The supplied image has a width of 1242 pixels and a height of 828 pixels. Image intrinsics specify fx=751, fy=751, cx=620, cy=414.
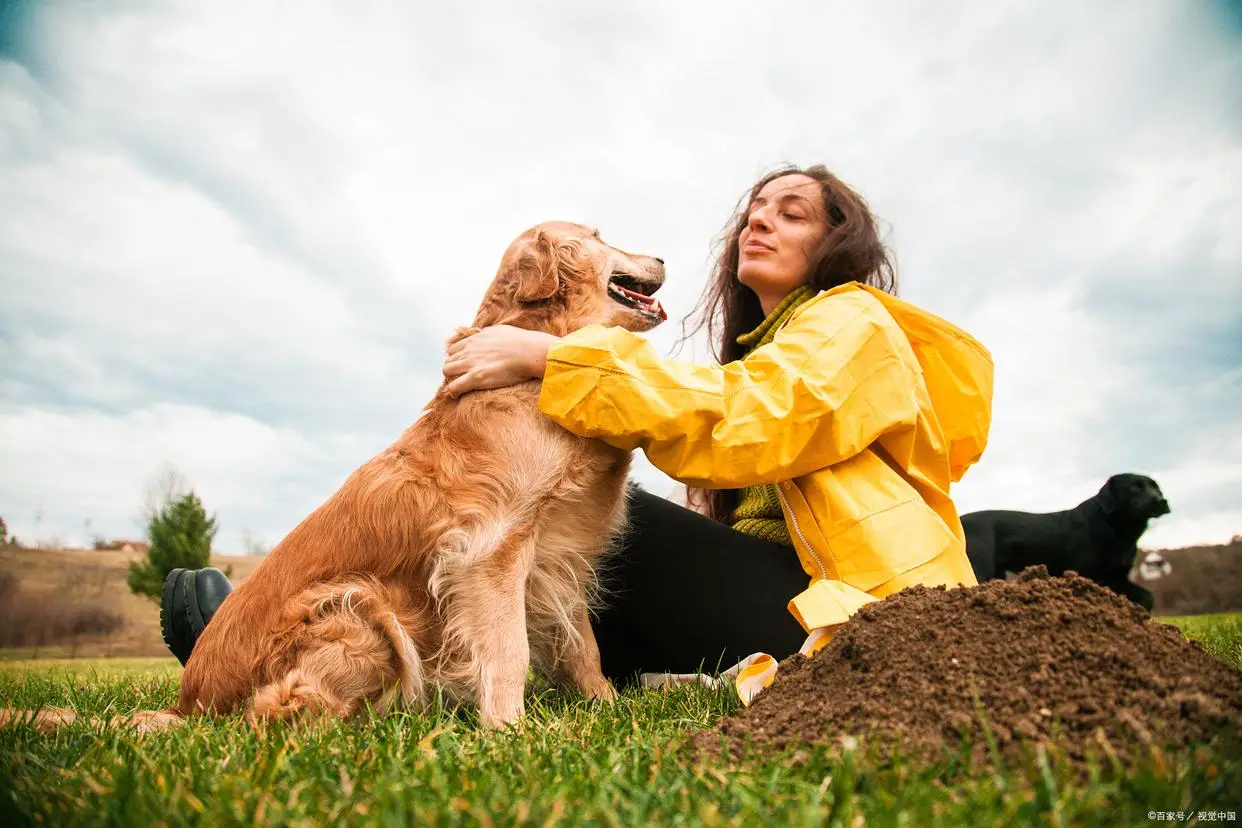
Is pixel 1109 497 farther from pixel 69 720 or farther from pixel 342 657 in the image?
pixel 69 720

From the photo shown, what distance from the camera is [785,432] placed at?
9.22ft

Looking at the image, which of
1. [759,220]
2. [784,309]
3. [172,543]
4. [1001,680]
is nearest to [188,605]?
[784,309]

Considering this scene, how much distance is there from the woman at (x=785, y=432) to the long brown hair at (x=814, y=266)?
0.05 ft

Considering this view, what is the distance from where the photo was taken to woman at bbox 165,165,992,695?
112 inches

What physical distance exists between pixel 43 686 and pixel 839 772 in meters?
5.02

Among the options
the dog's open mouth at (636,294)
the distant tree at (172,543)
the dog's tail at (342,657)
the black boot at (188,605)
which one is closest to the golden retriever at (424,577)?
the dog's tail at (342,657)

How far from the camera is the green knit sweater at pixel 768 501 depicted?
3842mm

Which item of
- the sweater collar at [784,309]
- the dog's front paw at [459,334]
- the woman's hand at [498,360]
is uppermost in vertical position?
the sweater collar at [784,309]

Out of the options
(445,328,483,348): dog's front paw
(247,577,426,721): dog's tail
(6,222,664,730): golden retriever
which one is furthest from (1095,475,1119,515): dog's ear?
(247,577,426,721): dog's tail

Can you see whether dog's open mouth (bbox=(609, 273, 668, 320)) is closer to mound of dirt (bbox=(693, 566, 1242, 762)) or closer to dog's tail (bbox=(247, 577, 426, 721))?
dog's tail (bbox=(247, 577, 426, 721))

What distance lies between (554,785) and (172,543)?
2854 cm

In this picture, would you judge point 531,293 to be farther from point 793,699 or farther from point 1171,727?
point 1171,727

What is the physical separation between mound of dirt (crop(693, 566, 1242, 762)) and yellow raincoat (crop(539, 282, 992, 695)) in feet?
1.27

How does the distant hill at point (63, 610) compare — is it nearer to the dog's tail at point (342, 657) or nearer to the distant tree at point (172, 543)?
the dog's tail at point (342, 657)
